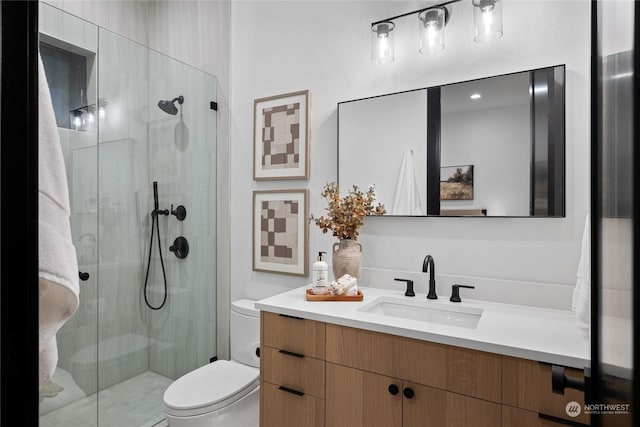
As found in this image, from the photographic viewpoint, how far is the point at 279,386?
1.51 meters

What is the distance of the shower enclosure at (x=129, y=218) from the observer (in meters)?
1.83

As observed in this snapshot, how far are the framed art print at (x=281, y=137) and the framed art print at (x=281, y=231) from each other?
0.12 metres

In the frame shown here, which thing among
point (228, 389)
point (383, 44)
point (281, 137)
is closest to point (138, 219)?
point (281, 137)

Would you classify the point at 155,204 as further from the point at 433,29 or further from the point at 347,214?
the point at 433,29

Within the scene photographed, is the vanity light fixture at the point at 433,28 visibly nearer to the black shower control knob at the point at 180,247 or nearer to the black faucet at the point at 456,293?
the black faucet at the point at 456,293

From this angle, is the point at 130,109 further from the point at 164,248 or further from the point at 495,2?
the point at 495,2

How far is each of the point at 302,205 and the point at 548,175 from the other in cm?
116

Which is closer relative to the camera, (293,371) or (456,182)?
(293,371)

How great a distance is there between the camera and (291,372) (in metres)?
1.48

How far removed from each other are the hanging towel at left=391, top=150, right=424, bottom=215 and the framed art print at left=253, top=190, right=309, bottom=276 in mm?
526

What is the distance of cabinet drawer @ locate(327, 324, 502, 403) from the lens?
1127mm

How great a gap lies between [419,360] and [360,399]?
0.90 feet

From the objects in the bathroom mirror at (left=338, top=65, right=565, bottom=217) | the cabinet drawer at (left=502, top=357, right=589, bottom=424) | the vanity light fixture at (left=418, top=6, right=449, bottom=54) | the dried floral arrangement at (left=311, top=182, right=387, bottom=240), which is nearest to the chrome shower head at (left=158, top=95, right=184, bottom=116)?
the bathroom mirror at (left=338, top=65, right=565, bottom=217)

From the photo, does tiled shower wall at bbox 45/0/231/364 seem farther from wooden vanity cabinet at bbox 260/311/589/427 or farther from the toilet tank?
wooden vanity cabinet at bbox 260/311/589/427
